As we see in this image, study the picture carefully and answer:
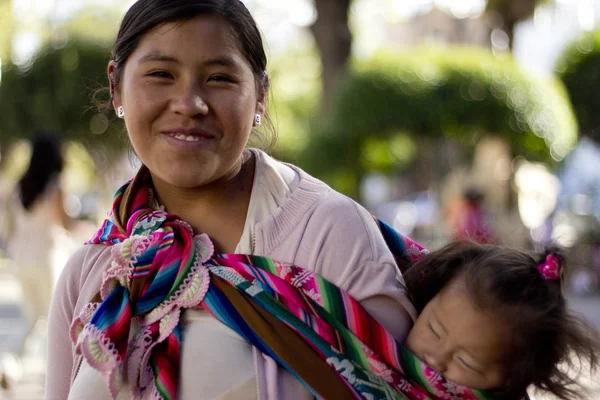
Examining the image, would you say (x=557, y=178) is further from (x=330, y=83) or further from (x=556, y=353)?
(x=556, y=353)

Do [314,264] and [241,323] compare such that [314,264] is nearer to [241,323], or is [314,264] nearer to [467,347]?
[241,323]

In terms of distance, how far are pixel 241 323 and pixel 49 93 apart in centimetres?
2096

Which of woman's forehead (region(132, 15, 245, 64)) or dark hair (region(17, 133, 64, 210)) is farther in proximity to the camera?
dark hair (region(17, 133, 64, 210))

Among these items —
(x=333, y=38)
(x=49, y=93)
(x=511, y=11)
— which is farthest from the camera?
(x=511, y=11)

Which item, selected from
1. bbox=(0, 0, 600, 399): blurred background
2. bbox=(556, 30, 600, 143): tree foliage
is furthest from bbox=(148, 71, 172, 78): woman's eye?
bbox=(556, 30, 600, 143): tree foliage

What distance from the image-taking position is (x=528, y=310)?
222cm

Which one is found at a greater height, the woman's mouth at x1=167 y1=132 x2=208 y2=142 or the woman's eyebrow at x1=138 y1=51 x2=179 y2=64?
the woman's eyebrow at x1=138 y1=51 x2=179 y2=64

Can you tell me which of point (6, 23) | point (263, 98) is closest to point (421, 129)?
point (263, 98)

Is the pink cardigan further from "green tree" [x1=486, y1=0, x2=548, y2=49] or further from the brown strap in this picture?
"green tree" [x1=486, y1=0, x2=548, y2=49]

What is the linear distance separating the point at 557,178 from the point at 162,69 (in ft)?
55.7

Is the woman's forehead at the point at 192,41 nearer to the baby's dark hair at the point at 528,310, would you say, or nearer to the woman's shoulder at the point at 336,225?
the woman's shoulder at the point at 336,225

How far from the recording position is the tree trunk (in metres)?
14.5

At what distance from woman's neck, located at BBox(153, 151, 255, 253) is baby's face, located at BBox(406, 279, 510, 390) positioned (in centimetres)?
50

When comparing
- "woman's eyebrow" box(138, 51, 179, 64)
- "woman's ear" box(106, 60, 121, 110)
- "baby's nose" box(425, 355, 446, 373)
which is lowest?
"baby's nose" box(425, 355, 446, 373)
